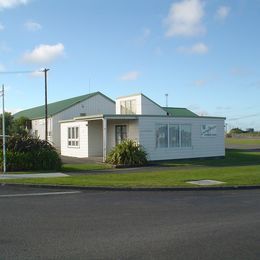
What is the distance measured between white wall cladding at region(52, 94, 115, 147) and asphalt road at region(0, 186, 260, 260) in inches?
1184

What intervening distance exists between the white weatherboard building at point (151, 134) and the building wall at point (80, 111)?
8.14 metres

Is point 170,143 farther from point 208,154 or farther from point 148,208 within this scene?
point 148,208

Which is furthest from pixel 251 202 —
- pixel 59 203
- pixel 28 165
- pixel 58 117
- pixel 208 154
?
pixel 58 117

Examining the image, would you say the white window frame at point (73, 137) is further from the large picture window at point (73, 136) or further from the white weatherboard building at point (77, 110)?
the white weatherboard building at point (77, 110)

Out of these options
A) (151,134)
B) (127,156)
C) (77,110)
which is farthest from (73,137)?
(77,110)

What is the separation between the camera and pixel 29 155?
21.6 meters

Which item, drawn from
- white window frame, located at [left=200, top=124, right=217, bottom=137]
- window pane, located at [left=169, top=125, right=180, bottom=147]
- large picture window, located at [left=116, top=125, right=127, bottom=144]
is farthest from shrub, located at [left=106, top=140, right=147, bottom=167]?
white window frame, located at [left=200, top=124, right=217, bottom=137]

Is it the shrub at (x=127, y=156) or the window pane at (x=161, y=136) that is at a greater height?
the window pane at (x=161, y=136)

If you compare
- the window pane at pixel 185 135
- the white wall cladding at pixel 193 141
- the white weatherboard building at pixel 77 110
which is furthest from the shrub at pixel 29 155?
the white weatherboard building at pixel 77 110

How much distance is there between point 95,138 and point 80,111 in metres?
12.8

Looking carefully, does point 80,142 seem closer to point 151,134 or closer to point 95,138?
point 95,138

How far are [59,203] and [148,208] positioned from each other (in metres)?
2.46

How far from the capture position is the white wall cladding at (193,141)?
2728 cm

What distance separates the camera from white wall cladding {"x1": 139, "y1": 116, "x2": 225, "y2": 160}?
27.3 metres
